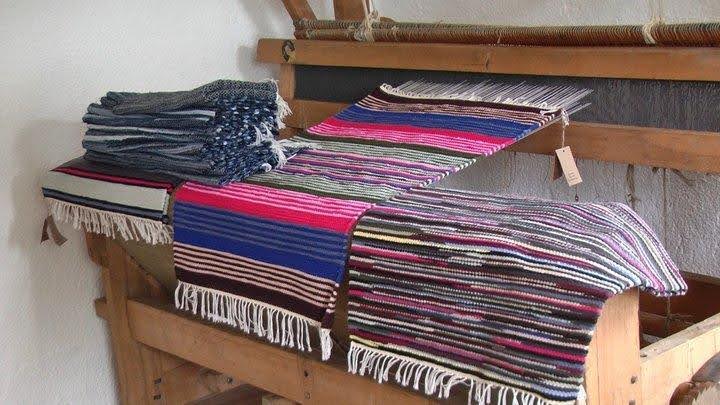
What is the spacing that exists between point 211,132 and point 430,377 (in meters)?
0.61

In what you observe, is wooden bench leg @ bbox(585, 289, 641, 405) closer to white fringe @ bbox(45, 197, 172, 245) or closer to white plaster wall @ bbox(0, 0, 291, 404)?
white fringe @ bbox(45, 197, 172, 245)

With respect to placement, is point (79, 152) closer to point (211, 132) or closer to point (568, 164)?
point (211, 132)

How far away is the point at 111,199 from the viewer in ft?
6.12

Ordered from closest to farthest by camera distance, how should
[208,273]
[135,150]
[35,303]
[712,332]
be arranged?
1. [712,332]
2. [208,273]
3. [135,150]
4. [35,303]

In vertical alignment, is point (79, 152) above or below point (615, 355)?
above

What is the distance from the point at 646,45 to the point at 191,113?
780 mm

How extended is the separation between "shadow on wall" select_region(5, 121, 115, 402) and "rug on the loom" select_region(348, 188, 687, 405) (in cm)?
98

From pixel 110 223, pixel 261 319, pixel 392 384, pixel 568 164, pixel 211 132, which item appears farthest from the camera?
pixel 110 223

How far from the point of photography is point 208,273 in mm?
1643

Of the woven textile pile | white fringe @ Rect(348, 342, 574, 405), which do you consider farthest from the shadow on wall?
white fringe @ Rect(348, 342, 574, 405)

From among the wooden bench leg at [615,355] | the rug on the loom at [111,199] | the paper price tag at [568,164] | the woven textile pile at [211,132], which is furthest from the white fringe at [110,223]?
the wooden bench leg at [615,355]

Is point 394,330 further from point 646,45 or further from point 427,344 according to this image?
point 646,45

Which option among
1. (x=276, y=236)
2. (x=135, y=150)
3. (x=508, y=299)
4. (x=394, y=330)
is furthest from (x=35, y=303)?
(x=508, y=299)

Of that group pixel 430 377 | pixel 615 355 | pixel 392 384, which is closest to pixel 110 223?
pixel 392 384
